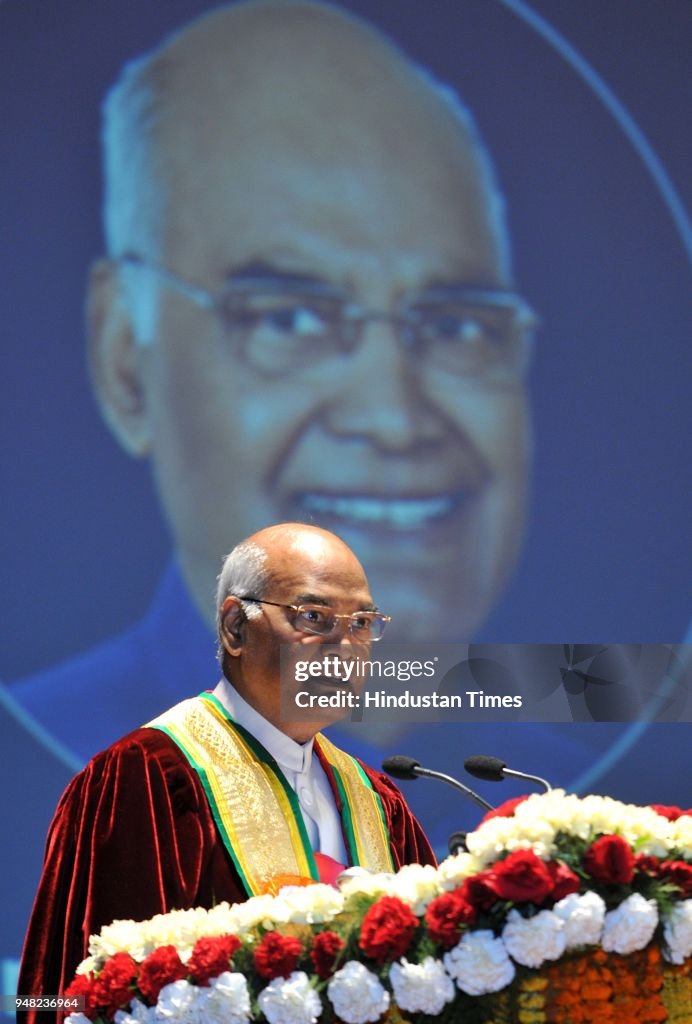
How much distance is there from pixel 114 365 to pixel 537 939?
12.1 ft

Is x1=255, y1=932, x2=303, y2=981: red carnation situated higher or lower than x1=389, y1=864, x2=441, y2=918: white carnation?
lower

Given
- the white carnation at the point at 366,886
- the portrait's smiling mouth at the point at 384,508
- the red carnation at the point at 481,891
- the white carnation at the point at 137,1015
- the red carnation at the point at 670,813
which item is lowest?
the white carnation at the point at 137,1015

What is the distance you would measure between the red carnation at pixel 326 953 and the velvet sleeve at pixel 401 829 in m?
1.46

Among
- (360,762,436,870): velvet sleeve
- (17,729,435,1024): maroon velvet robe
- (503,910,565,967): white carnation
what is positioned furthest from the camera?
(360,762,436,870): velvet sleeve

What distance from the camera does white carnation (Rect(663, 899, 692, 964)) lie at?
2697mm

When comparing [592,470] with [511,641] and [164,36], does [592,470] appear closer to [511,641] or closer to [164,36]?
[511,641]

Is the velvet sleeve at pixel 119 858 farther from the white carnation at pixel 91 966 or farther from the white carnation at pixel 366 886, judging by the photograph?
the white carnation at pixel 366 886

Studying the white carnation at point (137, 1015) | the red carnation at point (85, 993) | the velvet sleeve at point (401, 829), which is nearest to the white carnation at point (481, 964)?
the white carnation at point (137, 1015)

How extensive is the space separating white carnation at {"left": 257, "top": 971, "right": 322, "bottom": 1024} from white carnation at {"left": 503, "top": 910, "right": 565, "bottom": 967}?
40cm

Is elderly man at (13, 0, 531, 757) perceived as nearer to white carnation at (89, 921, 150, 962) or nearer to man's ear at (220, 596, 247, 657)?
man's ear at (220, 596, 247, 657)

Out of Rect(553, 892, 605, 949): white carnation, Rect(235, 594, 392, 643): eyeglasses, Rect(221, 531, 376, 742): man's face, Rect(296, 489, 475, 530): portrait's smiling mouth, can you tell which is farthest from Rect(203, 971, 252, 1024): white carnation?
Rect(296, 489, 475, 530): portrait's smiling mouth

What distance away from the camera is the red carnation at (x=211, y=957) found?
9.55ft

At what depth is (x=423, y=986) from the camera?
2721 mm

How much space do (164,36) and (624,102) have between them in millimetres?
1828
